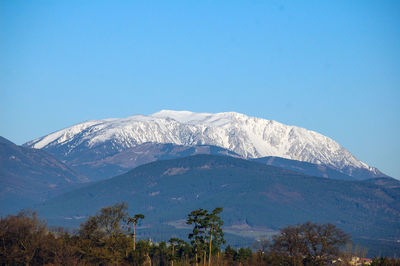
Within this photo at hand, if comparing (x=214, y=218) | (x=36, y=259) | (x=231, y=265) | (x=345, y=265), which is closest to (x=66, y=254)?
(x=36, y=259)

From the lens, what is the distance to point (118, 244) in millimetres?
152125

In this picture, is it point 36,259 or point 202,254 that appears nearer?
point 36,259

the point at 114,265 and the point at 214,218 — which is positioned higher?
the point at 214,218

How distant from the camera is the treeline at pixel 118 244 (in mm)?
144125

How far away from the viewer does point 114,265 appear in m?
149

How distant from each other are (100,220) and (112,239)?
5.70 m

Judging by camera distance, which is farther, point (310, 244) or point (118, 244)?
point (310, 244)

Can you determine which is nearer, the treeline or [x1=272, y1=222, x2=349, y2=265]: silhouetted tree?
the treeline

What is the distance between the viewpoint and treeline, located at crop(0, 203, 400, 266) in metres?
144

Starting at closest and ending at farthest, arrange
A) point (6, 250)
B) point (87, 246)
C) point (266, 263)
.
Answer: point (6, 250), point (87, 246), point (266, 263)

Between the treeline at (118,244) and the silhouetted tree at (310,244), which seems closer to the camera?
the treeline at (118,244)

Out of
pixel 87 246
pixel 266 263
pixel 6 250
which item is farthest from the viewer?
pixel 266 263

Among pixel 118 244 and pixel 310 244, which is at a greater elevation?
pixel 310 244

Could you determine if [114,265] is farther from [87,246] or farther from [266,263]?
[266,263]
